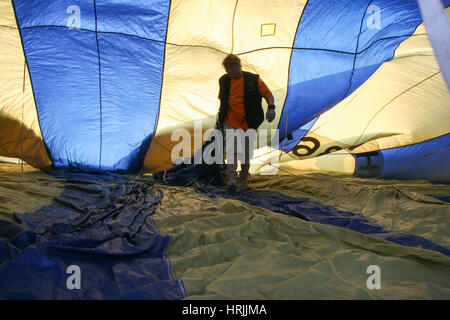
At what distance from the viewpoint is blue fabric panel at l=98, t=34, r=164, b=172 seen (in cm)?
262

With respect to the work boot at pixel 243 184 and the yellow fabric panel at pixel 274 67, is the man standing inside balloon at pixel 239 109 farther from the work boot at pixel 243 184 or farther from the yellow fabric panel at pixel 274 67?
the yellow fabric panel at pixel 274 67

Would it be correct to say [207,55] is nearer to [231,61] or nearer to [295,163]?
[231,61]

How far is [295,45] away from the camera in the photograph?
262 cm

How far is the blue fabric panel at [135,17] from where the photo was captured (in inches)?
92.6

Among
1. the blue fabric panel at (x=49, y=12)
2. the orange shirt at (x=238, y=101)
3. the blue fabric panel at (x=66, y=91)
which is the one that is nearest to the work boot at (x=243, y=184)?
the orange shirt at (x=238, y=101)

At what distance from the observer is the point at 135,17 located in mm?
2443

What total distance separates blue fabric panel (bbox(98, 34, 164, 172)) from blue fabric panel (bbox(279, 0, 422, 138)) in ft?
4.35

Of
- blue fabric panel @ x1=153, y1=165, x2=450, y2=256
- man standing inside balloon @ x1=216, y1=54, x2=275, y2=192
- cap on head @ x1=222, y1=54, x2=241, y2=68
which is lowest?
blue fabric panel @ x1=153, y1=165, x2=450, y2=256

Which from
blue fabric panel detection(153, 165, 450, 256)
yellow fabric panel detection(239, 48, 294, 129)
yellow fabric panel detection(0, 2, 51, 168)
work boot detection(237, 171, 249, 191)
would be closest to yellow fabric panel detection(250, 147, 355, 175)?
yellow fabric panel detection(239, 48, 294, 129)

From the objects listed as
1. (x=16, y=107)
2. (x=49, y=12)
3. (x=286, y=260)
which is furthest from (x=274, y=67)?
(x=16, y=107)

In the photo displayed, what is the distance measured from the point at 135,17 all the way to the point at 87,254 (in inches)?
82.7

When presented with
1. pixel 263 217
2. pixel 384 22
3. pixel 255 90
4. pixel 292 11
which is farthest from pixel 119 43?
pixel 384 22

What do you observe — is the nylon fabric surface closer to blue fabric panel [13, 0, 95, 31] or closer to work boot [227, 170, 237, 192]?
work boot [227, 170, 237, 192]
